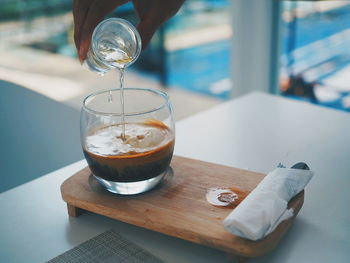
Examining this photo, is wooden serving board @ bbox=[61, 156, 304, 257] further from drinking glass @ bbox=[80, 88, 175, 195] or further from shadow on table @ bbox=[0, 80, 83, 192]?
shadow on table @ bbox=[0, 80, 83, 192]

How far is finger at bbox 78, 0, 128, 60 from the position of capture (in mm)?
975

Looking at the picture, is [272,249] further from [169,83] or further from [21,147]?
[169,83]

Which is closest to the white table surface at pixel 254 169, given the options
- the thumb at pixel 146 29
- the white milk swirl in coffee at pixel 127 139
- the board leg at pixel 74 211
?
the board leg at pixel 74 211

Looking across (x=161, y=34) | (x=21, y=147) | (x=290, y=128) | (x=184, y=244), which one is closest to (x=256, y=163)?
(x=290, y=128)

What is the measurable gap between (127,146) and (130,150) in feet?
0.05

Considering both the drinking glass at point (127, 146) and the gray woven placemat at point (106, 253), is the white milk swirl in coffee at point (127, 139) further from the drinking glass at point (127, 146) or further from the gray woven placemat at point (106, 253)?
the gray woven placemat at point (106, 253)

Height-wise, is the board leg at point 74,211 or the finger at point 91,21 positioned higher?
the finger at point 91,21

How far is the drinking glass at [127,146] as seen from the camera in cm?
84

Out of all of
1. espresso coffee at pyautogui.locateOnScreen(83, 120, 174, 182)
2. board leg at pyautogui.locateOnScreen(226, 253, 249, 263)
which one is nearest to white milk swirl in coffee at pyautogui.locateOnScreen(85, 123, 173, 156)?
espresso coffee at pyautogui.locateOnScreen(83, 120, 174, 182)

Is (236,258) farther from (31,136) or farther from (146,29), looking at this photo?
(31,136)

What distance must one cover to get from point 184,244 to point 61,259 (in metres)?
0.20

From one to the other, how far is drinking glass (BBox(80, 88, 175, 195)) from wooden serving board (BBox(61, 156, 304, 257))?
3 centimetres

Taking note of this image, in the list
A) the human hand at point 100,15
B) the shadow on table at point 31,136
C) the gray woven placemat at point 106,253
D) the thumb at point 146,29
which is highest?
the human hand at point 100,15

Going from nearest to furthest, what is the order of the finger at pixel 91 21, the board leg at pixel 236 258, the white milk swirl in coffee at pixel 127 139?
1. the board leg at pixel 236 258
2. the white milk swirl in coffee at pixel 127 139
3. the finger at pixel 91 21
